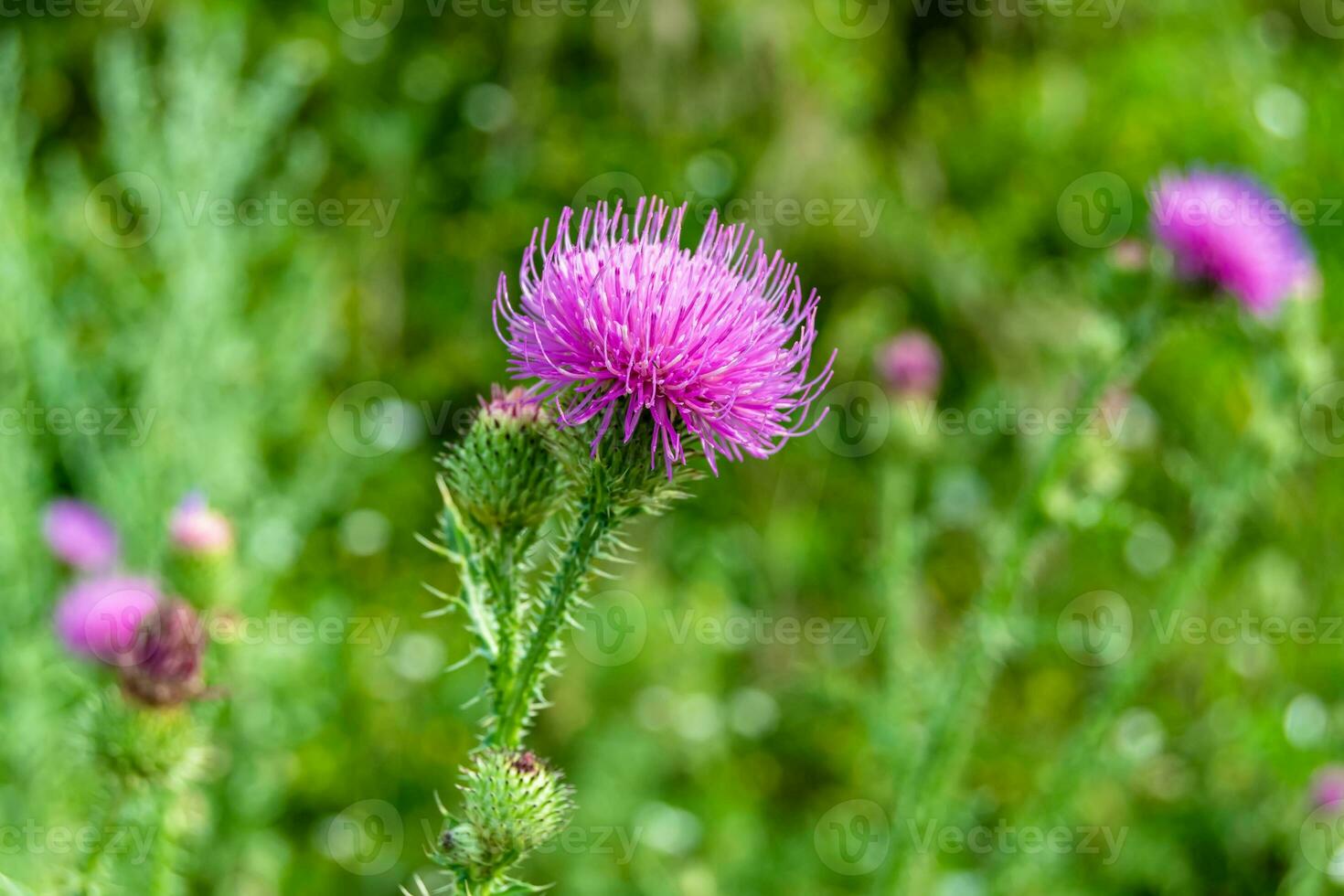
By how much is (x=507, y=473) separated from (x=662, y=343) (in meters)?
0.27

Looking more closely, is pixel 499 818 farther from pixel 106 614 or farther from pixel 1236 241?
pixel 1236 241

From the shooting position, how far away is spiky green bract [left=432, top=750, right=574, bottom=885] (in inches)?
52.6

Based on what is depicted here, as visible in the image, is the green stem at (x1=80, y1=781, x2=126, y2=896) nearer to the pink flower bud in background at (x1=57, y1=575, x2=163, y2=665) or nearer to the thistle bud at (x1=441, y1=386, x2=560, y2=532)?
the pink flower bud in background at (x1=57, y1=575, x2=163, y2=665)

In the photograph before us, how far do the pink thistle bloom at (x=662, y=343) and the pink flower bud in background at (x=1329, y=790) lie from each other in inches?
83.2

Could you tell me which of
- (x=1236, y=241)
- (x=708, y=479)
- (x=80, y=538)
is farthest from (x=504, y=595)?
(x=708, y=479)

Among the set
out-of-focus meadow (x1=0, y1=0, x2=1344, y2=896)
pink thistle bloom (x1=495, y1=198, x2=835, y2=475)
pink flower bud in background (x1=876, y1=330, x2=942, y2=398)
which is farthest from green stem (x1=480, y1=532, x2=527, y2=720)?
pink flower bud in background (x1=876, y1=330, x2=942, y2=398)

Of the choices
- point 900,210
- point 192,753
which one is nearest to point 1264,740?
point 900,210

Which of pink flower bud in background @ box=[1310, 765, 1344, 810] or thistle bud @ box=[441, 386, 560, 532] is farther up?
thistle bud @ box=[441, 386, 560, 532]

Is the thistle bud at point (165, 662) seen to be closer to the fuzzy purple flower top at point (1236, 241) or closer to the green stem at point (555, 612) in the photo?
the green stem at point (555, 612)

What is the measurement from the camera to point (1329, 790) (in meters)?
2.91

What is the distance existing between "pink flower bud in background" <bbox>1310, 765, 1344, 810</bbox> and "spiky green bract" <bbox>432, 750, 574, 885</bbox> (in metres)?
2.24

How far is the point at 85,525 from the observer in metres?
3.30

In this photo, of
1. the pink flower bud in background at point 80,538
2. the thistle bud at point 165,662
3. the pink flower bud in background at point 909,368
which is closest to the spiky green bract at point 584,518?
the thistle bud at point 165,662

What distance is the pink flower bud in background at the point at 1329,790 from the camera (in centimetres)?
287
